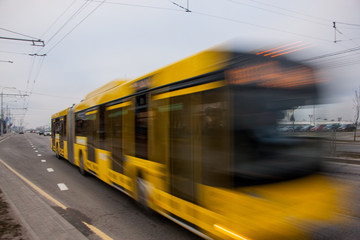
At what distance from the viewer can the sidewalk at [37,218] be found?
358 centimetres

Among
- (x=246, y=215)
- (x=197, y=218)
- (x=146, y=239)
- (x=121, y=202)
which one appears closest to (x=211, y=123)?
(x=246, y=215)

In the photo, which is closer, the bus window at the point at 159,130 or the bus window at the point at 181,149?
the bus window at the point at 181,149

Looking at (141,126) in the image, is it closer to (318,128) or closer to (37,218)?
(37,218)

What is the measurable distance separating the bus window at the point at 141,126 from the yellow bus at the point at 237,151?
1.05 feet

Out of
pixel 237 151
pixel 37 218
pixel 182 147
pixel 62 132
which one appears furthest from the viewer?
pixel 62 132

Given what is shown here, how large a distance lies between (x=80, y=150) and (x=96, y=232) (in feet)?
17.6

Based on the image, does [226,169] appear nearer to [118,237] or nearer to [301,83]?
[301,83]

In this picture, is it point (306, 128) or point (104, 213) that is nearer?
point (306, 128)

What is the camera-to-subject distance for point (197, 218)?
3.17 meters

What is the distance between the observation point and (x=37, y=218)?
421cm

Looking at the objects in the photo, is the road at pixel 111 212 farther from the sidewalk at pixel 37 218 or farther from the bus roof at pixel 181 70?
the bus roof at pixel 181 70

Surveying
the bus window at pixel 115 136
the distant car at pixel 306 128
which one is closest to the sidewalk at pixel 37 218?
the bus window at pixel 115 136

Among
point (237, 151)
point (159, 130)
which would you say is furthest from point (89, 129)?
point (237, 151)

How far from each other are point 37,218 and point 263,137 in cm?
409
